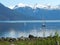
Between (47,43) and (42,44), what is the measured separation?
0.25 m

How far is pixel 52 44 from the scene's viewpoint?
12.4 meters

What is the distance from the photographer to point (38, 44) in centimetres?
1296

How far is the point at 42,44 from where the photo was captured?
41.5ft

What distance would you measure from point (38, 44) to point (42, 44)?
0.36 meters

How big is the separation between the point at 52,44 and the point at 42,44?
0.53 metres

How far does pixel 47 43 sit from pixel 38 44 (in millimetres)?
526

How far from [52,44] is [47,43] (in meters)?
0.34

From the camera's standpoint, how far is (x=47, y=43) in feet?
41.5
